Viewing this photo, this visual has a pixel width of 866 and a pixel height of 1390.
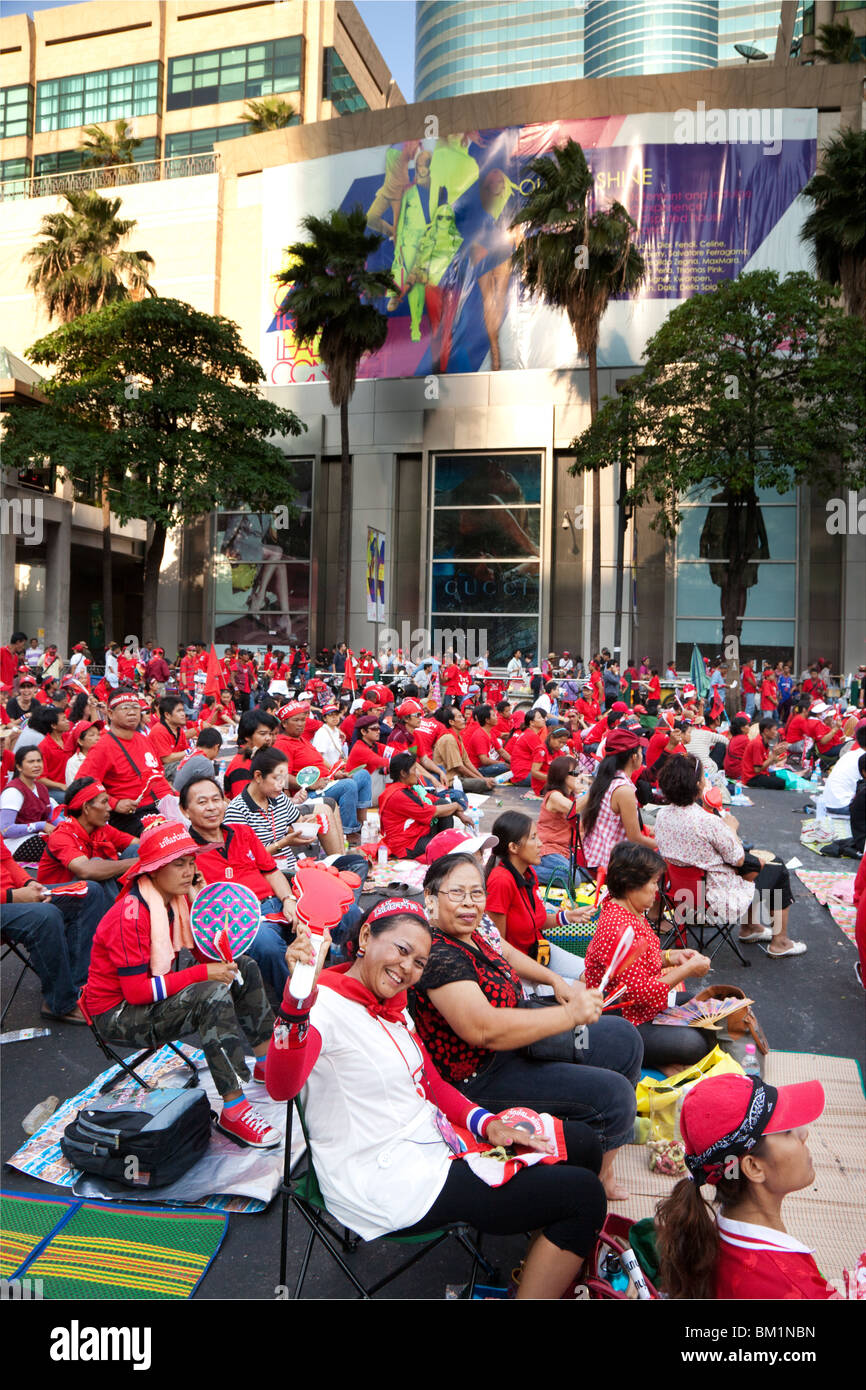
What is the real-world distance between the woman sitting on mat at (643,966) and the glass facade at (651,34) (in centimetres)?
13514

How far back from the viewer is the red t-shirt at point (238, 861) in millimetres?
5109

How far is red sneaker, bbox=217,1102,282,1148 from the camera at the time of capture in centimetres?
401

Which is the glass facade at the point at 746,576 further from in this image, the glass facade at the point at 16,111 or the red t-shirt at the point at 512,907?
the glass facade at the point at 16,111

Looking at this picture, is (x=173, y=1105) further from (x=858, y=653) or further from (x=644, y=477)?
(x=858, y=653)

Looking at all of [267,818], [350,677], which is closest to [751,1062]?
[267,818]

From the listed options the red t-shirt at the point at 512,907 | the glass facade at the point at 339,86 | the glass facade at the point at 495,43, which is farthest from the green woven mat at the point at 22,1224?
the glass facade at the point at 495,43

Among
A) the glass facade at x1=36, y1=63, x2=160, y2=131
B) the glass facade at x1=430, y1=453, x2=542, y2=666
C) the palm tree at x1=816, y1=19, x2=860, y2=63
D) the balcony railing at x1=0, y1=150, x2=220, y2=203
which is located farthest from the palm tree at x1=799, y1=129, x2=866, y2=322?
the glass facade at x1=36, y1=63, x2=160, y2=131

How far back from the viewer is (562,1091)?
3.35 m

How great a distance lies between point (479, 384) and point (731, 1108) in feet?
111

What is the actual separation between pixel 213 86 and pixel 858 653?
40719 millimetres
